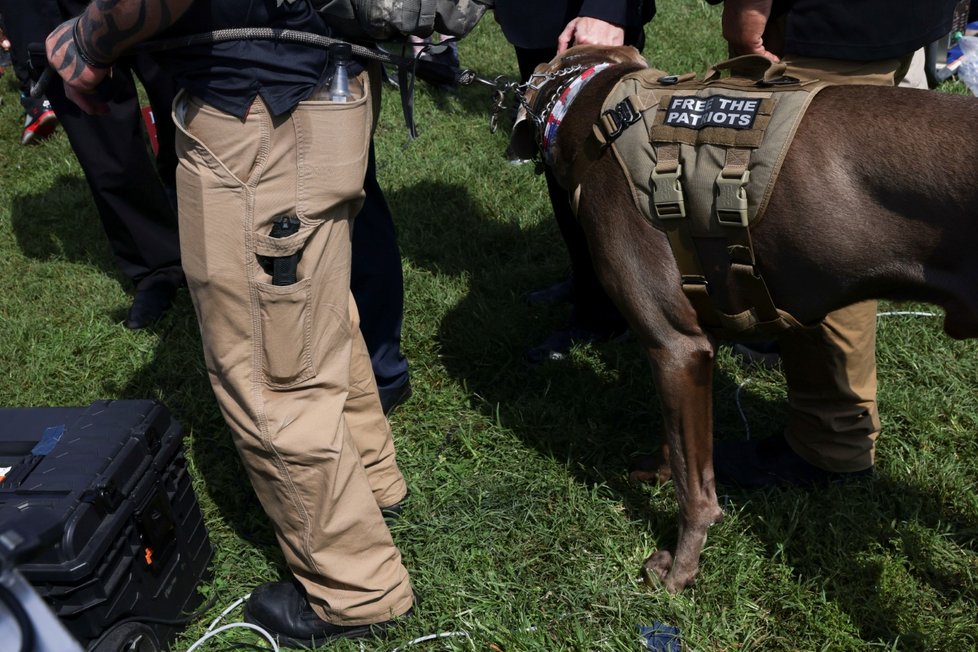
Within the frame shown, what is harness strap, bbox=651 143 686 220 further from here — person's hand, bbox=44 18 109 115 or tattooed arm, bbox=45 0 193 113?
person's hand, bbox=44 18 109 115

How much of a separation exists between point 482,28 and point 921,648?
6.57m

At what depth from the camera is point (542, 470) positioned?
319cm

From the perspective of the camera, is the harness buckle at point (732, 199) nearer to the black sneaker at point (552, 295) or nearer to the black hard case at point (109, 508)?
the black hard case at point (109, 508)

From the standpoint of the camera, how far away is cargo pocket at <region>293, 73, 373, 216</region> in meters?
2.15

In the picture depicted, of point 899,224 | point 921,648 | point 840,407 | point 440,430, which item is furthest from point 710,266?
point 440,430

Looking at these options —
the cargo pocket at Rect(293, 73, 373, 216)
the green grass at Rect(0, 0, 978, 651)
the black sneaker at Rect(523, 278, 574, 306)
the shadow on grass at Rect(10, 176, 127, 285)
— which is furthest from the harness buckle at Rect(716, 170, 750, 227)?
the shadow on grass at Rect(10, 176, 127, 285)

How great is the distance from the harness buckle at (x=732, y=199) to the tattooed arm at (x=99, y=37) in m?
1.31

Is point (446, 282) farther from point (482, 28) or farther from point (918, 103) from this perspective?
point (482, 28)

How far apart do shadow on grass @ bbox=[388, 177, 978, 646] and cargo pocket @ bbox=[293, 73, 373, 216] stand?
146 cm

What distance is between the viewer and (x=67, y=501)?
7.30 feet

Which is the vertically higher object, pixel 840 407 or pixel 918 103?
pixel 918 103

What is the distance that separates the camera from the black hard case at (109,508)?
2193 millimetres

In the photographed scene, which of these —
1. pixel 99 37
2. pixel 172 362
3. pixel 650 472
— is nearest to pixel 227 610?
pixel 650 472

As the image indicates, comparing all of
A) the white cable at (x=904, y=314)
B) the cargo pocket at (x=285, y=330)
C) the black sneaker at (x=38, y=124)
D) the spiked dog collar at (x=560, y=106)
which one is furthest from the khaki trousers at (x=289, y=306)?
the black sneaker at (x=38, y=124)
